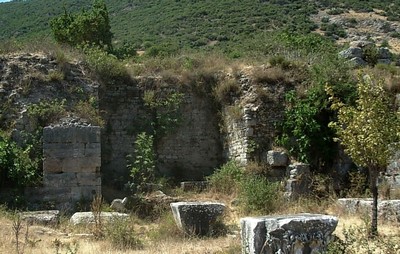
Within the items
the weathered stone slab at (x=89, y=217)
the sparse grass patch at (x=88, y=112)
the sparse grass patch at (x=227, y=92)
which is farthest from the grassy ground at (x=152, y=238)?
the sparse grass patch at (x=227, y=92)

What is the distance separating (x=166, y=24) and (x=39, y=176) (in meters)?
27.8

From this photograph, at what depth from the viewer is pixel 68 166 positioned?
12.1 metres

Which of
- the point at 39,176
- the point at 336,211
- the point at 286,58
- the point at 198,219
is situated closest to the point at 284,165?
the point at 336,211

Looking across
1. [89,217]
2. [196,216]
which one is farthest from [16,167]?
[196,216]

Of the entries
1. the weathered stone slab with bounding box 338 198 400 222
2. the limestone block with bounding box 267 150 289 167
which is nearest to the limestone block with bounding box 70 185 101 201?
the limestone block with bounding box 267 150 289 167

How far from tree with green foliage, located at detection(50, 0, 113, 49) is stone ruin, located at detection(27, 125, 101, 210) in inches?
494

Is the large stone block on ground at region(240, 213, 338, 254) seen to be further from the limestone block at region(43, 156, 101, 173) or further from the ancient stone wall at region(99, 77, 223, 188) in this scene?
the ancient stone wall at region(99, 77, 223, 188)

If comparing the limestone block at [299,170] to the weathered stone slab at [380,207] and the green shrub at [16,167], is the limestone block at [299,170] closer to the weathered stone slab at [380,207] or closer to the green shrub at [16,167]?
the weathered stone slab at [380,207]

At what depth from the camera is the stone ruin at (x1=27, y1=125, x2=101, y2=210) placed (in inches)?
471

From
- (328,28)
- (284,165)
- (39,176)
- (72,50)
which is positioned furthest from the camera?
(328,28)

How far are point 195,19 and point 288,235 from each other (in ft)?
114

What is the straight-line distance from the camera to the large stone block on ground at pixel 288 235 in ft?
20.5

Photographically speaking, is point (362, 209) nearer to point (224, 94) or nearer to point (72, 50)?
point (224, 94)

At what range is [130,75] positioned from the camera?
1534cm
